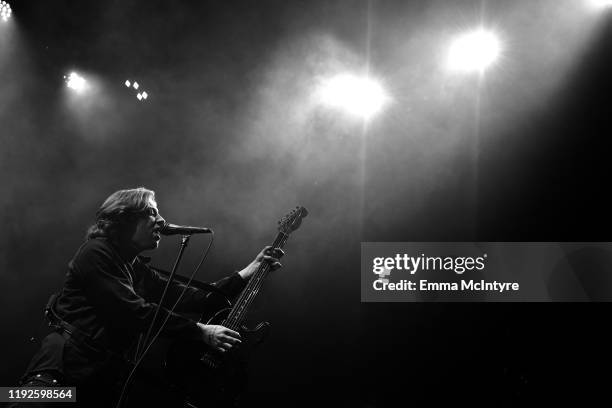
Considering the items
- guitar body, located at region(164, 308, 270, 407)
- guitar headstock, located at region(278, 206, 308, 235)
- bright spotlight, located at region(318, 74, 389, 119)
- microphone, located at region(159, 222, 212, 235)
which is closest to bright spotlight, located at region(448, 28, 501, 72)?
bright spotlight, located at region(318, 74, 389, 119)

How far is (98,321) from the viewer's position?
2.24 meters

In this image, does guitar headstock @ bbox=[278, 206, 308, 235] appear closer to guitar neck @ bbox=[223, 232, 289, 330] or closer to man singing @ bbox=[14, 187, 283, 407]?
guitar neck @ bbox=[223, 232, 289, 330]

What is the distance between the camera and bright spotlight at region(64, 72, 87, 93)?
233 inches

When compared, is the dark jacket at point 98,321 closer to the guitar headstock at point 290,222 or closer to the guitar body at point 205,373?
the guitar body at point 205,373

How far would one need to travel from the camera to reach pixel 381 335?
5176 mm

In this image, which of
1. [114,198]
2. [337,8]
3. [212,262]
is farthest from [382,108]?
[114,198]

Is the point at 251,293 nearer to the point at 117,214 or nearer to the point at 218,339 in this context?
the point at 218,339

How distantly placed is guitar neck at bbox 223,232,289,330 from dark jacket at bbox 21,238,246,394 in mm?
562

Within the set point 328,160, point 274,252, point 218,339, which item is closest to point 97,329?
point 218,339

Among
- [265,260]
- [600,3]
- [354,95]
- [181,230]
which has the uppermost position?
[600,3]

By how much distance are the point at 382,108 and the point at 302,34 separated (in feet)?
5.16

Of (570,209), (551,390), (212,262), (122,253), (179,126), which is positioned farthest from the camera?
(179,126)

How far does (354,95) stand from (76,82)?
14.1ft

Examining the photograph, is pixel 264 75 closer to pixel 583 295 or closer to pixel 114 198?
pixel 114 198
